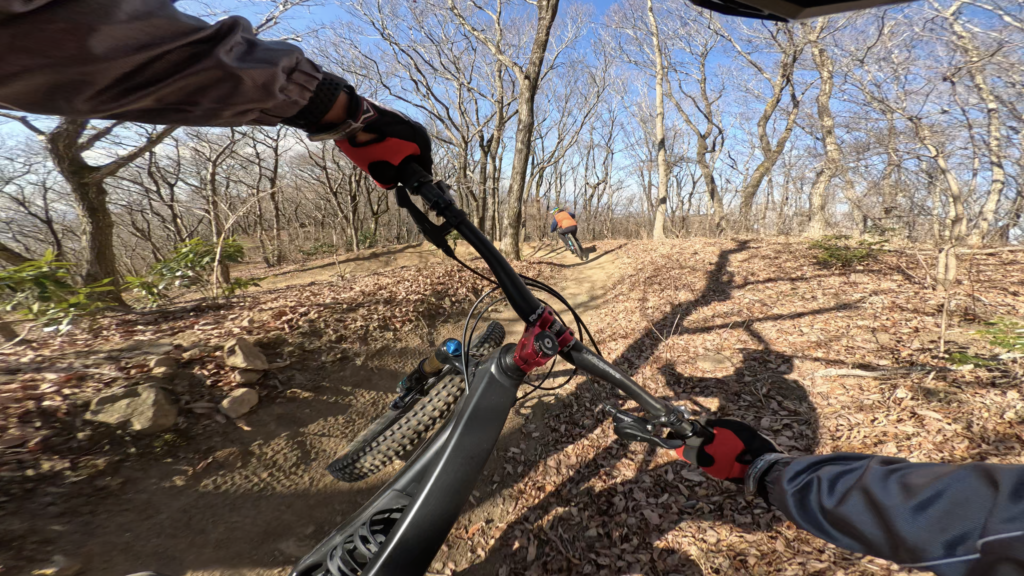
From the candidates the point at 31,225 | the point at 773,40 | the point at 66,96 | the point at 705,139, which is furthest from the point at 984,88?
the point at 31,225

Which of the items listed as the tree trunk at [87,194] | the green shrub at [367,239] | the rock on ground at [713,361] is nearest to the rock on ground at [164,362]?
the tree trunk at [87,194]

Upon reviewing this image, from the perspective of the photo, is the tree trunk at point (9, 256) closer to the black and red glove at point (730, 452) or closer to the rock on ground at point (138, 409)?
the rock on ground at point (138, 409)

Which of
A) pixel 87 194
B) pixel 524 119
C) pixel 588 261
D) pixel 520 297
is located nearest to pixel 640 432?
pixel 520 297

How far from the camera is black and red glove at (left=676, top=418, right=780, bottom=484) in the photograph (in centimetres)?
159

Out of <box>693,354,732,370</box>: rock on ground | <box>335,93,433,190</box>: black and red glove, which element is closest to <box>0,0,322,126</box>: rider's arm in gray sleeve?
<box>335,93,433,190</box>: black and red glove

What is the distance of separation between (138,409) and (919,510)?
170 inches

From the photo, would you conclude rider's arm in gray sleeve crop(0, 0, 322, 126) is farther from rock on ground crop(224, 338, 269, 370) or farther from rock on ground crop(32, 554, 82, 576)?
rock on ground crop(224, 338, 269, 370)

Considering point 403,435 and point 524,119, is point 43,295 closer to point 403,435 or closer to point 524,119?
point 403,435

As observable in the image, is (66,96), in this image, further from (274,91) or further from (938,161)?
(938,161)

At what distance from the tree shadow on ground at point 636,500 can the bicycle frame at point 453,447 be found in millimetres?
1037

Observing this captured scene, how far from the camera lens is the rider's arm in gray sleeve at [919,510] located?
81cm

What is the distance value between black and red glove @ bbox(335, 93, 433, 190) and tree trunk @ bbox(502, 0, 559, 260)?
7.18m

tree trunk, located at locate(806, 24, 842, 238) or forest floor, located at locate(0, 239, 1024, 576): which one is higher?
tree trunk, located at locate(806, 24, 842, 238)

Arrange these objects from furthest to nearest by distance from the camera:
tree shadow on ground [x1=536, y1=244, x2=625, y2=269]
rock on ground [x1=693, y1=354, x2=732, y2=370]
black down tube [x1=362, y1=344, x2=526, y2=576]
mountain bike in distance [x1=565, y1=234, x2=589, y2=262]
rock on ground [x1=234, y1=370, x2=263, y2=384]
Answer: mountain bike in distance [x1=565, y1=234, x2=589, y2=262]
tree shadow on ground [x1=536, y1=244, x2=625, y2=269]
rock on ground [x1=693, y1=354, x2=732, y2=370]
rock on ground [x1=234, y1=370, x2=263, y2=384]
black down tube [x1=362, y1=344, x2=526, y2=576]
